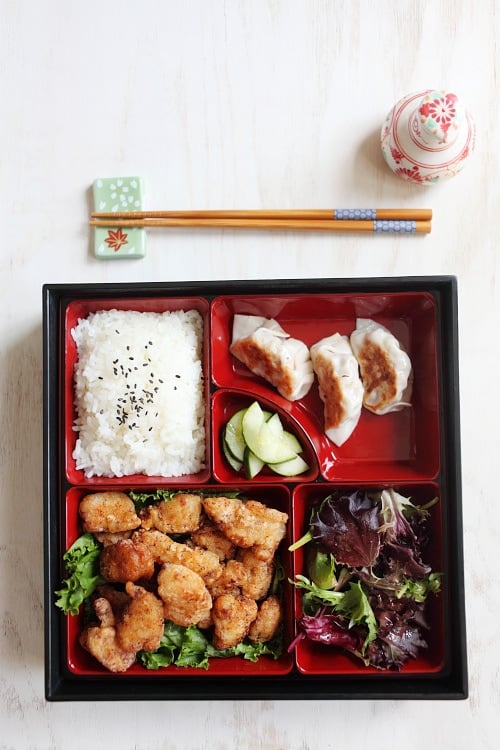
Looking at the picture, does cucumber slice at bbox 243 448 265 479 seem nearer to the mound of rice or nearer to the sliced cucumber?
the sliced cucumber

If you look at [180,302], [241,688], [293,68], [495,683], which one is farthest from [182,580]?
[293,68]

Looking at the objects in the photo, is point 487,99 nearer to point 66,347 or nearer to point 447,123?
point 447,123

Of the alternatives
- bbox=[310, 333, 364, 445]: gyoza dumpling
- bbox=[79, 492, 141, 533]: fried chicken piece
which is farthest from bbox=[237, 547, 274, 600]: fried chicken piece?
bbox=[310, 333, 364, 445]: gyoza dumpling

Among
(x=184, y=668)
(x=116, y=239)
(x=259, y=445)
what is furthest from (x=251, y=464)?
(x=116, y=239)

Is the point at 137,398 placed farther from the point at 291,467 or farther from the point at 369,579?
the point at 369,579

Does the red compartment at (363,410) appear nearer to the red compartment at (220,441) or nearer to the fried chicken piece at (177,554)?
the red compartment at (220,441)

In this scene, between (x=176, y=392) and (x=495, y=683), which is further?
(x=495, y=683)

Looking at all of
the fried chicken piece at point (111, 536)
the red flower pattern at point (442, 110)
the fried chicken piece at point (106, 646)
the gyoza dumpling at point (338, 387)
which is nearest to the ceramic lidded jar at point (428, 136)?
the red flower pattern at point (442, 110)
